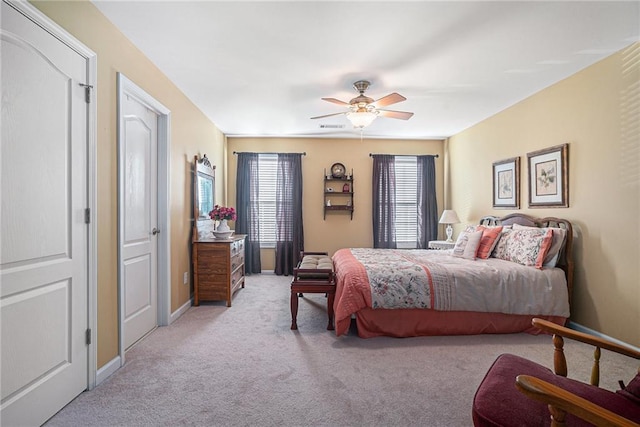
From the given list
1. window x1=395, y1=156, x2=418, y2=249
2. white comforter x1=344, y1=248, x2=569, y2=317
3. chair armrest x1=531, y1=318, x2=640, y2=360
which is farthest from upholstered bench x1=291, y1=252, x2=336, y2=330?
window x1=395, y1=156, x2=418, y2=249

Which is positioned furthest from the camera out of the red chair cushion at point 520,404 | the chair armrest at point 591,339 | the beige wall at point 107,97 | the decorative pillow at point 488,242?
the decorative pillow at point 488,242

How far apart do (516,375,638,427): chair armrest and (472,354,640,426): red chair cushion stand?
139 mm

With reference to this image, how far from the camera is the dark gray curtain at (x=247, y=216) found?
5680 mm

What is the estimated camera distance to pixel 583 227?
3014 mm

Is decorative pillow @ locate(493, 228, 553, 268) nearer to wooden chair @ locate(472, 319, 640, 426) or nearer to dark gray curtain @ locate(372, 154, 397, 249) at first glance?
wooden chair @ locate(472, 319, 640, 426)

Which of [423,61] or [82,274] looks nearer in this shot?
[82,274]

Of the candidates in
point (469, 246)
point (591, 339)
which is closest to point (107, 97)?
point (591, 339)

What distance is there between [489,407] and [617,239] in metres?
2.54

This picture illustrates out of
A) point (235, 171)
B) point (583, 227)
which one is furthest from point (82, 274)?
point (583, 227)

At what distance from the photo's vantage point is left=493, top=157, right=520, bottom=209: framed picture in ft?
12.8

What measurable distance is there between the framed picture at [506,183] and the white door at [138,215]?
435 centimetres

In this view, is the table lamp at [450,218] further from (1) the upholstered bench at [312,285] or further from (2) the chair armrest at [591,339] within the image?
(2) the chair armrest at [591,339]

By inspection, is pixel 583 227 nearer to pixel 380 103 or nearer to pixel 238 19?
pixel 380 103

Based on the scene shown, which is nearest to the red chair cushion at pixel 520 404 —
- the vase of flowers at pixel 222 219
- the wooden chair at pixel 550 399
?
the wooden chair at pixel 550 399
